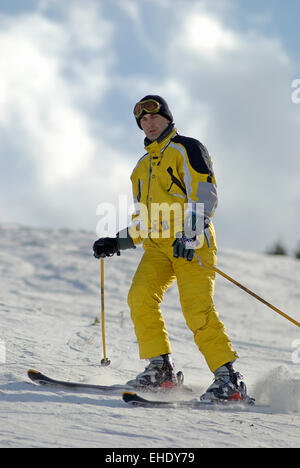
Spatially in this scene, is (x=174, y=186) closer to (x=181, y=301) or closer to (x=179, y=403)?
(x=181, y=301)

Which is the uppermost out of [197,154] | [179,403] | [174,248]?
[197,154]

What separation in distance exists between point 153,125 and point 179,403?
2.00 metres

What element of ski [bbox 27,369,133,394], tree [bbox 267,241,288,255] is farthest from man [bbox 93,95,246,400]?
tree [bbox 267,241,288,255]

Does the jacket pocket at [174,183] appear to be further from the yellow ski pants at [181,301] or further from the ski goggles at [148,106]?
the ski goggles at [148,106]

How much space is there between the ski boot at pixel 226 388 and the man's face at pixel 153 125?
174 centimetres

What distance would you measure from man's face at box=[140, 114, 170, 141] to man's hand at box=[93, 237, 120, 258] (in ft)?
2.78

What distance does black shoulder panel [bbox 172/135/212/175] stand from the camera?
12.9 ft

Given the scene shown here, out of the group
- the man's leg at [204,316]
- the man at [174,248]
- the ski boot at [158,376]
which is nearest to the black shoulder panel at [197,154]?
the man at [174,248]

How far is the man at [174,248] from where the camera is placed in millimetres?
3838

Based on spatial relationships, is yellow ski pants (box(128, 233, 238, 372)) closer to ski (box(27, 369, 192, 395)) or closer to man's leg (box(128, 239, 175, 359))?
man's leg (box(128, 239, 175, 359))

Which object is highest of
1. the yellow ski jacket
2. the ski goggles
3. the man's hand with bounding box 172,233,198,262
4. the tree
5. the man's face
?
the tree

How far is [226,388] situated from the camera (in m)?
3.78

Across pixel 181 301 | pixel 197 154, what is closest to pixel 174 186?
pixel 197 154
